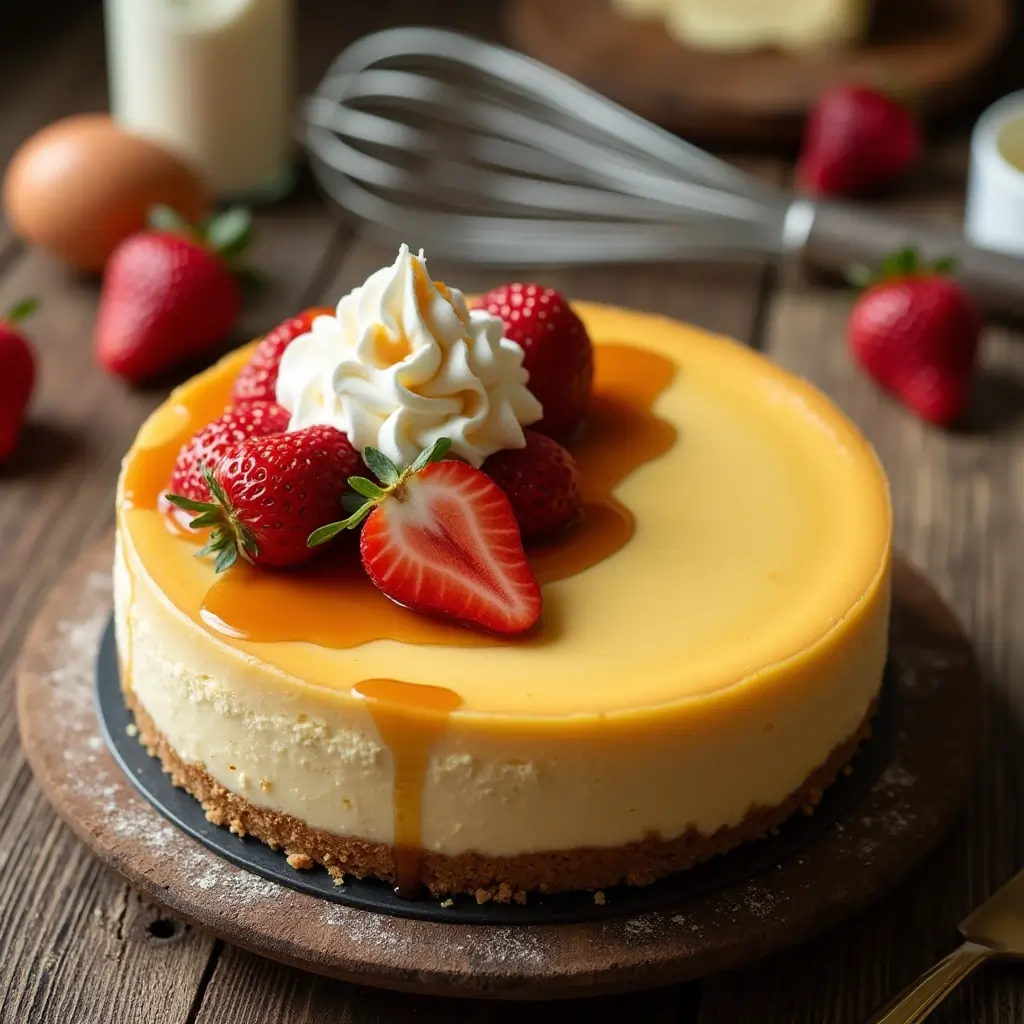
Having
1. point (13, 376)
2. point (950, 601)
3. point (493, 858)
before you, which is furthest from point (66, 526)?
point (950, 601)

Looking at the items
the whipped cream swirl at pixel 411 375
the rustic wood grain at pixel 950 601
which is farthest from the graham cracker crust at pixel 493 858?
the whipped cream swirl at pixel 411 375

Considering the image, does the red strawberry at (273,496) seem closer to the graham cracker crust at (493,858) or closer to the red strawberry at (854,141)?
the graham cracker crust at (493,858)

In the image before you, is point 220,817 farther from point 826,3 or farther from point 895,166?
point 826,3

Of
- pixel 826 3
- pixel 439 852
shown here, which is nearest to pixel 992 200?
pixel 826 3

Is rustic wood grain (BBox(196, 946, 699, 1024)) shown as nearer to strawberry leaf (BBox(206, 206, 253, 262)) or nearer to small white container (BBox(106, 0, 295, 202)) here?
strawberry leaf (BBox(206, 206, 253, 262))

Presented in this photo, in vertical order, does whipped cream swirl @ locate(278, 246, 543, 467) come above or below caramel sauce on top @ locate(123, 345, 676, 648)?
above

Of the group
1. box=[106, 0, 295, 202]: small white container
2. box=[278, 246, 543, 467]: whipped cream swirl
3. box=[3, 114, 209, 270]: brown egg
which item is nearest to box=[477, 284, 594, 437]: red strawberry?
box=[278, 246, 543, 467]: whipped cream swirl
